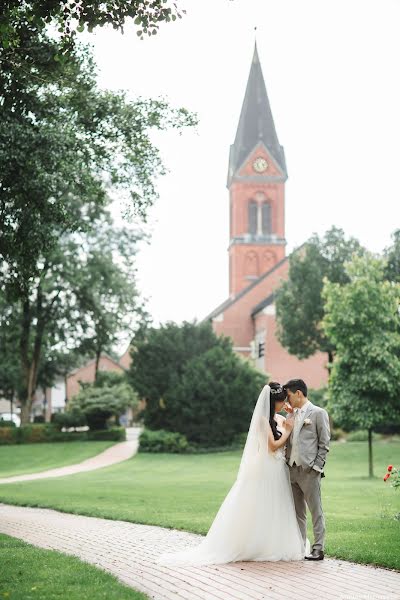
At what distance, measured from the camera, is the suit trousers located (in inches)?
381

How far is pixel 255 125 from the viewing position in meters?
78.4

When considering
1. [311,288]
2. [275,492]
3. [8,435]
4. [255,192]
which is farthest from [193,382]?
[255,192]

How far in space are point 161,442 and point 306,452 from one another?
34.2 metres

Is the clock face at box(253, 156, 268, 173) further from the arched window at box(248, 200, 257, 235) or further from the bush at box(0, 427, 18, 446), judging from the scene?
the bush at box(0, 427, 18, 446)

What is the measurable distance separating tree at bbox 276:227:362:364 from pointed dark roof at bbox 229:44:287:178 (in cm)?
2829

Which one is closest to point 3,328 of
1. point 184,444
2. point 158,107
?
point 184,444

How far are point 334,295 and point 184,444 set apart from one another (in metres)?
17.1

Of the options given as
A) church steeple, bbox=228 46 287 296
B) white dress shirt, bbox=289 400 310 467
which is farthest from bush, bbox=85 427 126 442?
white dress shirt, bbox=289 400 310 467

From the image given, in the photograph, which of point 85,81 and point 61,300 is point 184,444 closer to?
point 61,300

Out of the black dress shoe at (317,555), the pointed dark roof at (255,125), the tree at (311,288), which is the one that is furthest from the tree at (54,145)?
the pointed dark roof at (255,125)

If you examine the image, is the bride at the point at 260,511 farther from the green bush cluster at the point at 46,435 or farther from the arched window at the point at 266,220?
the arched window at the point at 266,220

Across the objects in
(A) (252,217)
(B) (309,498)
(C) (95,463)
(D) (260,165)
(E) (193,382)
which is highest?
(D) (260,165)

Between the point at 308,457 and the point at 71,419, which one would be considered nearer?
the point at 308,457

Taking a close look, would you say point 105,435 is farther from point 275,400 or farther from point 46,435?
point 275,400
